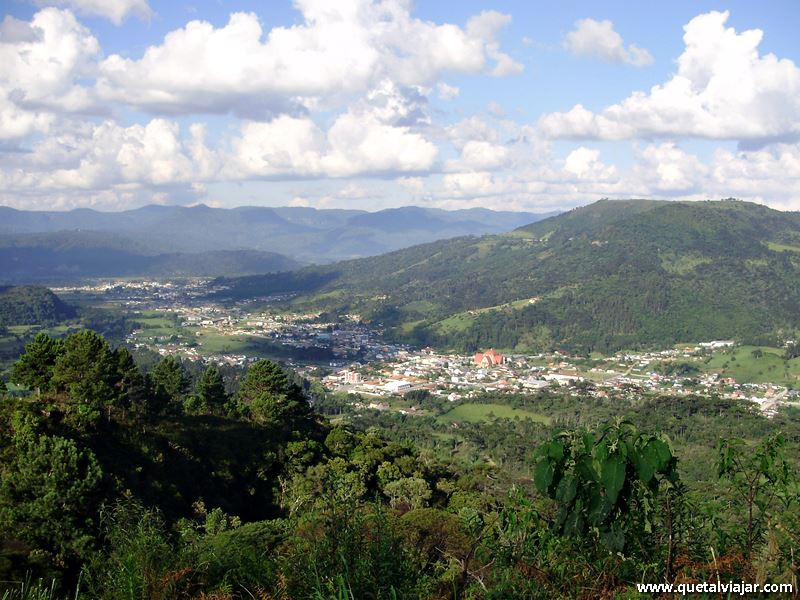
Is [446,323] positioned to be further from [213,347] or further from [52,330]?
[52,330]

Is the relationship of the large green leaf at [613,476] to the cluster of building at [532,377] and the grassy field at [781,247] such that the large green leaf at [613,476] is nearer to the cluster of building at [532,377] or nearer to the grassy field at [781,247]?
the cluster of building at [532,377]

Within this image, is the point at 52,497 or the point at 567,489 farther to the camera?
the point at 52,497

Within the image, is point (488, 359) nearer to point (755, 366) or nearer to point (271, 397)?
point (755, 366)

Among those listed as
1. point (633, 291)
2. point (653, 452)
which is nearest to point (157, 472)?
point (653, 452)

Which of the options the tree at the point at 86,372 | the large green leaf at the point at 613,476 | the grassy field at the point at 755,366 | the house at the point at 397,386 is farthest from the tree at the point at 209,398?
the grassy field at the point at 755,366

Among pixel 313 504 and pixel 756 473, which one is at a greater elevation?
pixel 756 473

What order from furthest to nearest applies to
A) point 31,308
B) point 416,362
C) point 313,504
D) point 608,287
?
point 608,287
point 31,308
point 416,362
point 313,504

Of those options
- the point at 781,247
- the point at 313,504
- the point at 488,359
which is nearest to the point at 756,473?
the point at 313,504
